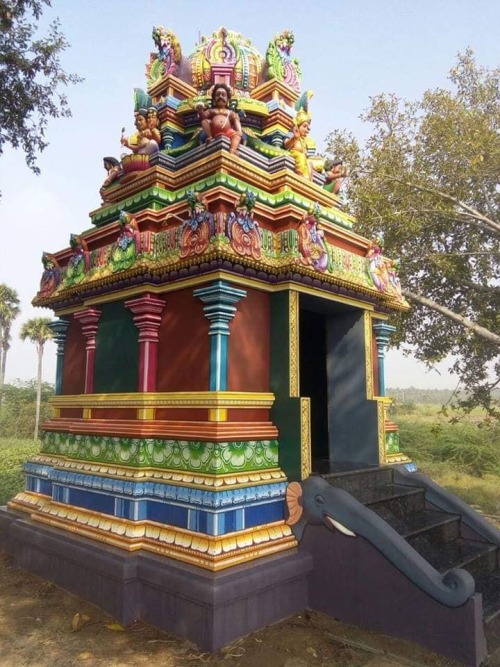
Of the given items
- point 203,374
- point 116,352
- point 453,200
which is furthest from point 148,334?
point 453,200

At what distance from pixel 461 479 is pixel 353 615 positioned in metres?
18.3

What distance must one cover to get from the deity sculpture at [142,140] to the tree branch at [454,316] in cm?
892

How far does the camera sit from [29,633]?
493 cm

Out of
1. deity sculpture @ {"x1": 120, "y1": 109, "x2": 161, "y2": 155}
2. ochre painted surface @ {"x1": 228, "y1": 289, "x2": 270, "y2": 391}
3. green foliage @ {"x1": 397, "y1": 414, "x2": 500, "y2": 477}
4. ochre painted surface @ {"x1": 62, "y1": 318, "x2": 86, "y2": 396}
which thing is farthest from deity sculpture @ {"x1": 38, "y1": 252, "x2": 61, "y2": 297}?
green foliage @ {"x1": 397, "y1": 414, "x2": 500, "y2": 477}

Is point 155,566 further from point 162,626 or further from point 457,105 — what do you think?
point 457,105

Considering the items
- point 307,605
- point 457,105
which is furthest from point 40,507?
point 457,105

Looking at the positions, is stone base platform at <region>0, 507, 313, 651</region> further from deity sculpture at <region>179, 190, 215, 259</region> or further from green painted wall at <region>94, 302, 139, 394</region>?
deity sculpture at <region>179, 190, 215, 259</region>

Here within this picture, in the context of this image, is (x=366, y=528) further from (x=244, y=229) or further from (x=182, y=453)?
(x=244, y=229)

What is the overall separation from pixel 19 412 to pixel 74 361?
37.2 meters

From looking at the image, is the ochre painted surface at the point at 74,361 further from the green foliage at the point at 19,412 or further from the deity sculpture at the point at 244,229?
the green foliage at the point at 19,412

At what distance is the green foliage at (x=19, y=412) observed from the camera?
38.8 m

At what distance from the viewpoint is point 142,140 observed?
786cm

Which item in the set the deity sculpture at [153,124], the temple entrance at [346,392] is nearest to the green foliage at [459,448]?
the temple entrance at [346,392]

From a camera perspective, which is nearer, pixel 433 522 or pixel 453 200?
pixel 433 522
